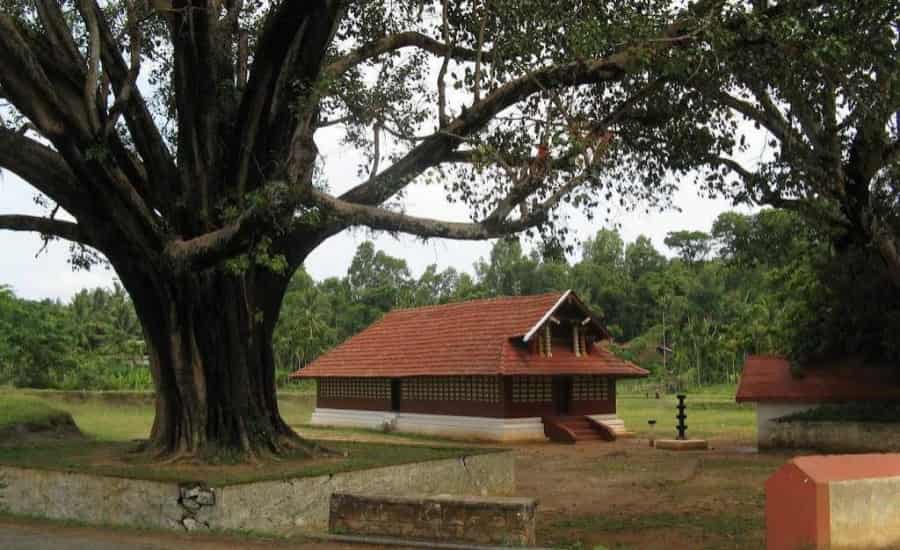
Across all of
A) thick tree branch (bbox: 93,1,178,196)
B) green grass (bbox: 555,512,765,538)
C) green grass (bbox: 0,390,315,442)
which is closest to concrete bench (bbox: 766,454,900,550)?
green grass (bbox: 555,512,765,538)

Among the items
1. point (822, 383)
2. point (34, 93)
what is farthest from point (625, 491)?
point (34, 93)

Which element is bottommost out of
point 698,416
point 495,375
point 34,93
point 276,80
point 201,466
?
point 698,416

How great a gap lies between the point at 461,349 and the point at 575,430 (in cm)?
446

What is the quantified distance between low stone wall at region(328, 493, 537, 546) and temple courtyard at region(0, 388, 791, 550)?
2.22 feet

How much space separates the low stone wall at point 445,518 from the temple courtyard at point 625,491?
68cm

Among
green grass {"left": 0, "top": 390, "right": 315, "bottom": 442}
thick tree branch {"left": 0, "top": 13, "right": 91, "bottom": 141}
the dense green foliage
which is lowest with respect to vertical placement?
green grass {"left": 0, "top": 390, "right": 315, "bottom": 442}

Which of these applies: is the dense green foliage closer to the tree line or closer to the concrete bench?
the tree line

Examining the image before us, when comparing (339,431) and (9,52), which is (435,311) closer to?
(339,431)

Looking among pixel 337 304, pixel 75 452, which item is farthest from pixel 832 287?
pixel 337 304

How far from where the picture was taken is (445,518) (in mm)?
10820

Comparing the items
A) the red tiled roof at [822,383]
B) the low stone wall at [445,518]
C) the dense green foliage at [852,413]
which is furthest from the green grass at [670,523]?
the red tiled roof at [822,383]

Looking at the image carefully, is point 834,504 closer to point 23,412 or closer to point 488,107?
point 488,107

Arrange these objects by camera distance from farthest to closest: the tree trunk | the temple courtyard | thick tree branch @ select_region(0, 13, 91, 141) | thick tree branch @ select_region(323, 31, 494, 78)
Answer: thick tree branch @ select_region(323, 31, 494, 78), the tree trunk, thick tree branch @ select_region(0, 13, 91, 141), the temple courtyard

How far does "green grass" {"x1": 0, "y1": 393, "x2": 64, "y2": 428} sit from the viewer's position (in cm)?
2347
